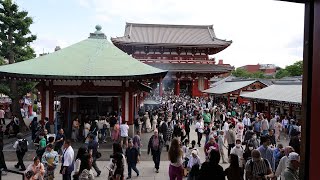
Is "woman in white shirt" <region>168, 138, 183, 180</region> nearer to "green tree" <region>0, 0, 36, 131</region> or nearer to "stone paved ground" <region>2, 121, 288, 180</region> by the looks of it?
"stone paved ground" <region>2, 121, 288, 180</region>

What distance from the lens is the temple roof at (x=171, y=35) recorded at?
148 feet

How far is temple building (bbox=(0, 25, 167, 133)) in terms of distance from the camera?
569 inches

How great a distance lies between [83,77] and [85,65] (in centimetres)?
168

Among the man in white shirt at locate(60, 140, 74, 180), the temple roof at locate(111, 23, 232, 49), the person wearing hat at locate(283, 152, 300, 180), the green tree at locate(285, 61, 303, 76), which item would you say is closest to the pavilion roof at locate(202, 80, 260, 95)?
the temple roof at locate(111, 23, 232, 49)

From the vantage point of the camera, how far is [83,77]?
1427 cm

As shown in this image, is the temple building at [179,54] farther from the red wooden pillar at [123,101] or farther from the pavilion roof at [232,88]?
the red wooden pillar at [123,101]

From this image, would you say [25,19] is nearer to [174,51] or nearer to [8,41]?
[8,41]

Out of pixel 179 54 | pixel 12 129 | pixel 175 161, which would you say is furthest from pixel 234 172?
pixel 179 54

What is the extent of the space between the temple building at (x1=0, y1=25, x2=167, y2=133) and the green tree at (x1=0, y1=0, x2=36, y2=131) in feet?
10.3

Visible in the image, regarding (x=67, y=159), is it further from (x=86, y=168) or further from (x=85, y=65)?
(x=85, y=65)

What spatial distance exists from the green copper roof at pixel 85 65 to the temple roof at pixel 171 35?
26.1m

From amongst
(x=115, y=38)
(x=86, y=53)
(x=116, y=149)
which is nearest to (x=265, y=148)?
(x=116, y=149)

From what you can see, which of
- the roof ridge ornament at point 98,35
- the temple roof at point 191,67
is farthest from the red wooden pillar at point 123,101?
the temple roof at point 191,67

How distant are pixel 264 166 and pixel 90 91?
37.5ft
